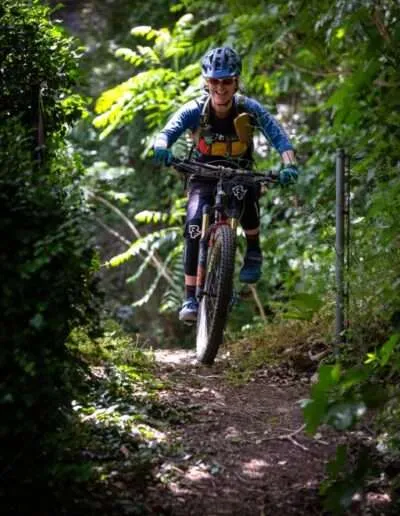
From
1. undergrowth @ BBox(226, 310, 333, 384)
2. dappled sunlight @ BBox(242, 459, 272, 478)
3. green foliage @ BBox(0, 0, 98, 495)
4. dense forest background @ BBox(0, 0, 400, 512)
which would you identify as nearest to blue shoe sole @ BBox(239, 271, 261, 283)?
dense forest background @ BBox(0, 0, 400, 512)

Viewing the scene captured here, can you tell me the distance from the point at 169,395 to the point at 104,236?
9305 millimetres

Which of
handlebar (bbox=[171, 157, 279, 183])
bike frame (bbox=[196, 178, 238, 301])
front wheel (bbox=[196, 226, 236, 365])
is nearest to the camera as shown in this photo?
front wheel (bbox=[196, 226, 236, 365])

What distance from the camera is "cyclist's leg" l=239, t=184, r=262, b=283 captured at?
6.32 m

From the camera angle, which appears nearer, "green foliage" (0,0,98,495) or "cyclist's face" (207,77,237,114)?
"green foliage" (0,0,98,495)

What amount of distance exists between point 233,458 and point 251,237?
8.12 ft

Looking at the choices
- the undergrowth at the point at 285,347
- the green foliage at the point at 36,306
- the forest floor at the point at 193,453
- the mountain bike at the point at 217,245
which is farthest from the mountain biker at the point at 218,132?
the green foliage at the point at 36,306

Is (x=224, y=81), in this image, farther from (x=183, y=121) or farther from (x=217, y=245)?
(x=217, y=245)

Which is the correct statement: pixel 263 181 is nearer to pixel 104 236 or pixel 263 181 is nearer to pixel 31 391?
pixel 31 391

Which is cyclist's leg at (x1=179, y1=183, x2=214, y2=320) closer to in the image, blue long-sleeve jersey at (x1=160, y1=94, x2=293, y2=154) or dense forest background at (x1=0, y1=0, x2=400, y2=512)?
blue long-sleeve jersey at (x1=160, y1=94, x2=293, y2=154)

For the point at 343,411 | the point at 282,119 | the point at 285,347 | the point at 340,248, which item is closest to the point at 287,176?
the point at 340,248

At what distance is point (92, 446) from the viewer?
4.04 metres

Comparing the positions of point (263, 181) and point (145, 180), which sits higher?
point (145, 180)

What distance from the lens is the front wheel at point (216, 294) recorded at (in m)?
5.71

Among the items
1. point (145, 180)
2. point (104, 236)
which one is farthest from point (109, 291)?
point (145, 180)
